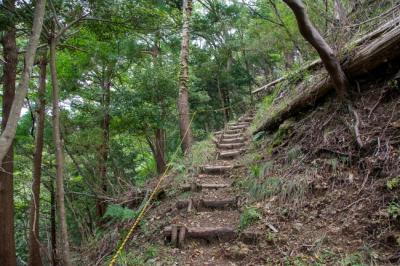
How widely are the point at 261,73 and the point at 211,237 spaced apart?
16.5 m

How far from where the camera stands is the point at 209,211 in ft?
14.4

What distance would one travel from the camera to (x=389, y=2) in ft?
16.7

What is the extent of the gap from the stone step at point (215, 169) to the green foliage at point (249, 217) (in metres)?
1.98

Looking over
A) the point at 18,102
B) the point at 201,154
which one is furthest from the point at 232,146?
the point at 18,102

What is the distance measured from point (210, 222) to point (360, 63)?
115 inches

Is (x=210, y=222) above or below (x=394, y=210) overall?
below

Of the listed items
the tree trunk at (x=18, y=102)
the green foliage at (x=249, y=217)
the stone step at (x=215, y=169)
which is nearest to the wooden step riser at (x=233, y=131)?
the stone step at (x=215, y=169)

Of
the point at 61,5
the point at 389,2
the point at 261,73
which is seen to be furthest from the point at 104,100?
the point at 261,73

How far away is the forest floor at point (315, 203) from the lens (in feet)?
9.04

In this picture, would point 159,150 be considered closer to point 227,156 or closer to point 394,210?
point 227,156

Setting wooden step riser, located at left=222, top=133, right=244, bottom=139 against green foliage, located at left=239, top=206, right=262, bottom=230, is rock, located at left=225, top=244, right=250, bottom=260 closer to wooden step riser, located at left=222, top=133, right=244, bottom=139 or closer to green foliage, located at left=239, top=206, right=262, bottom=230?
green foliage, located at left=239, top=206, right=262, bottom=230

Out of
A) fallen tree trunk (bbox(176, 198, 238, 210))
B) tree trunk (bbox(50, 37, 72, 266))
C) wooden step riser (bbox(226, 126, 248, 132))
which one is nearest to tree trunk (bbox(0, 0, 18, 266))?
tree trunk (bbox(50, 37, 72, 266))

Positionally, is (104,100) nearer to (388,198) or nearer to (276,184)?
(276,184)

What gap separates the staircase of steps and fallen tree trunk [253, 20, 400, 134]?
1.82m
